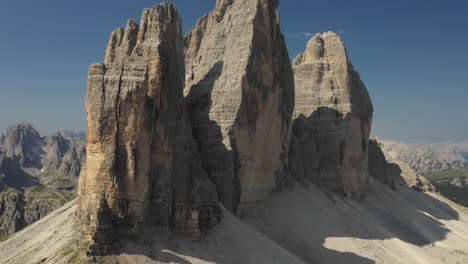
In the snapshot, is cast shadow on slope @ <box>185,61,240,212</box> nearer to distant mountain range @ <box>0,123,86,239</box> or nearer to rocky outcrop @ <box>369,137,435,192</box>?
distant mountain range @ <box>0,123,86,239</box>

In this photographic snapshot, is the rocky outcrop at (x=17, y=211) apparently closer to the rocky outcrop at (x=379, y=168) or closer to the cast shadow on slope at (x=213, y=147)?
the rocky outcrop at (x=379, y=168)

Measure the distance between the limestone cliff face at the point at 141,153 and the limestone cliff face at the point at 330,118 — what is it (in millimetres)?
22402

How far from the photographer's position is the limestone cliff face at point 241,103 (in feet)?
111

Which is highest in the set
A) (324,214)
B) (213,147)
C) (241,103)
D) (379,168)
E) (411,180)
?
(241,103)

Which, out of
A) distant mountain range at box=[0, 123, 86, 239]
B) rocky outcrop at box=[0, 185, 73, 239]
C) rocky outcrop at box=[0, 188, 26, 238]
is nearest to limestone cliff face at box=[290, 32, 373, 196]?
distant mountain range at box=[0, 123, 86, 239]

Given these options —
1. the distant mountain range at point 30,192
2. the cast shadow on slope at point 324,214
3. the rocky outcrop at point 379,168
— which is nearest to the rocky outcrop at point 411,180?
the rocky outcrop at point 379,168

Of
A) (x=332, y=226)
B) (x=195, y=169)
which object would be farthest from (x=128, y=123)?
(x=332, y=226)

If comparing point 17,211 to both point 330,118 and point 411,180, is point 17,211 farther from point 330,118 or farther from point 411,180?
point 411,180

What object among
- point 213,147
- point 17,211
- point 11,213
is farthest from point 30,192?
point 213,147

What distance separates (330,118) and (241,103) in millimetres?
20890

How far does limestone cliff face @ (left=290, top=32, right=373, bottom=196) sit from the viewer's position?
5084cm

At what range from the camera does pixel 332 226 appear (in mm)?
38531

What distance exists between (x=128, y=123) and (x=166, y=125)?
269 centimetres

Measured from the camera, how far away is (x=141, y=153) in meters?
25.5
